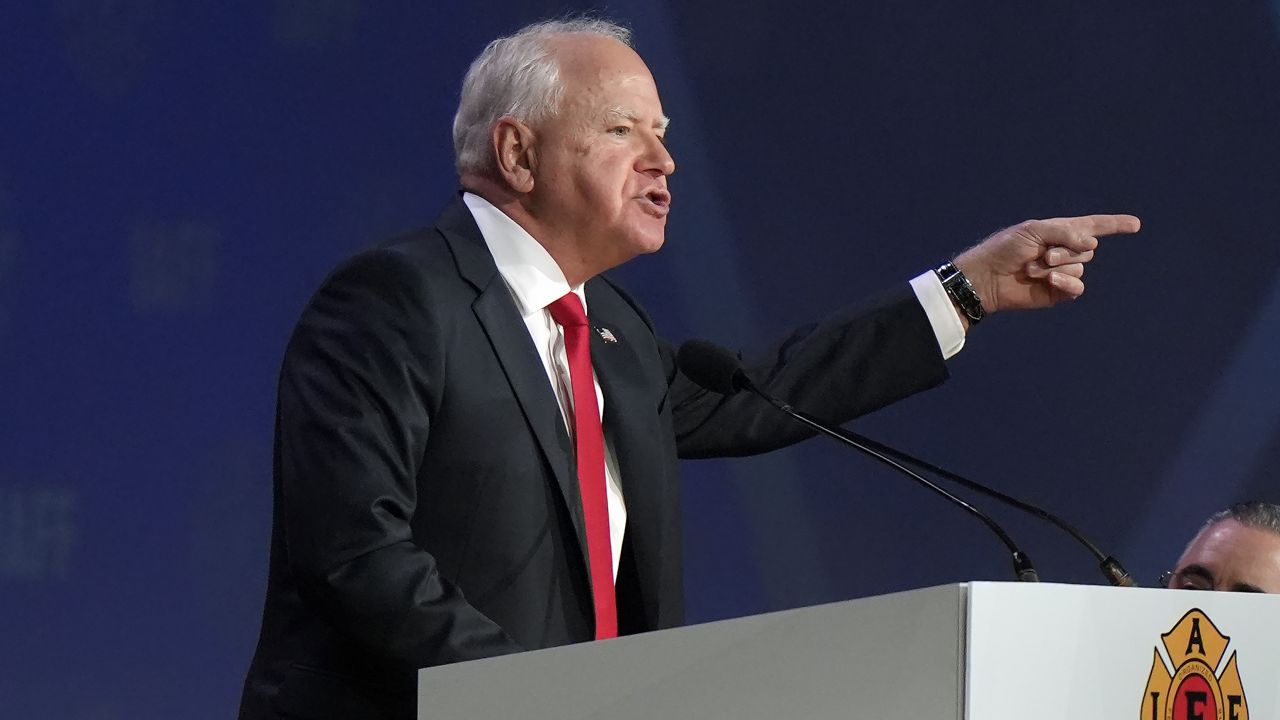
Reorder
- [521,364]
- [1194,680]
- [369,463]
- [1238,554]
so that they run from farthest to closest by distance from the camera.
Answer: [1238,554] < [521,364] < [369,463] < [1194,680]

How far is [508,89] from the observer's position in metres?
2.13

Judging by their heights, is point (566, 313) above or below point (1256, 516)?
above

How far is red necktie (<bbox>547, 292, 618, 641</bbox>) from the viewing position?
1.86m

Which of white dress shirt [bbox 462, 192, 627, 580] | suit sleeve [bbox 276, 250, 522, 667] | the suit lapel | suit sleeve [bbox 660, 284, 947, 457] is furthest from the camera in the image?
suit sleeve [bbox 660, 284, 947, 457]

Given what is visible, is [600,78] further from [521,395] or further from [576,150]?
[521,395]

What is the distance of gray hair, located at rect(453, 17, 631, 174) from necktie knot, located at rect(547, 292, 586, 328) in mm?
222

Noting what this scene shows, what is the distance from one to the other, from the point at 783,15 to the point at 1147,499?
1.14 m

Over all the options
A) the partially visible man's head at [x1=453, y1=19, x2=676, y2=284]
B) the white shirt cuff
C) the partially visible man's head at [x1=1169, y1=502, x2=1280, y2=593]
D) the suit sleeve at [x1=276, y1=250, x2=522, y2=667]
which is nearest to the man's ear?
the partially visible man's head at [x1=453, y1=19, x2=676, y2=284]

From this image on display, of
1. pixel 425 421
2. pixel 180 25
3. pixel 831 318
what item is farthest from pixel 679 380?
pixel 180 25

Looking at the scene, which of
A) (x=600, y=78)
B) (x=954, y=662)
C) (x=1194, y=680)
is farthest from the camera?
(x=600, y=78)

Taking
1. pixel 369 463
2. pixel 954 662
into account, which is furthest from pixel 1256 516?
pixel 954 662

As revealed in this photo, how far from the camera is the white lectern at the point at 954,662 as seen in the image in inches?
40.3

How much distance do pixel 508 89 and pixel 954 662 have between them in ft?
4.21

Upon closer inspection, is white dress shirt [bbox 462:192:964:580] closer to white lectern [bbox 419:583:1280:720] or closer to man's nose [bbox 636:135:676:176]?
man's nose [bbox 636:135:676:176]
